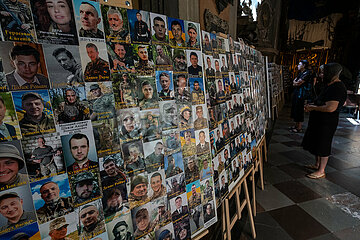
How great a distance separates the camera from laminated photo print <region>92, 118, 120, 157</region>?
0.72 metres

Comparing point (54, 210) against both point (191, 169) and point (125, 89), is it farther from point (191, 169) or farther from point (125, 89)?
point (191, 169)

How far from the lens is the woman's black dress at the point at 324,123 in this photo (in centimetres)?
238

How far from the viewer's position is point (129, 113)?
2.66 feet

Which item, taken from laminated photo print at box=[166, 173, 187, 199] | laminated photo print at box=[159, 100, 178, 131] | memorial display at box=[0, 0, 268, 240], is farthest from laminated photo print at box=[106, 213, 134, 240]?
Answer: laminated photo print at box=[159, 100, 178, 131]

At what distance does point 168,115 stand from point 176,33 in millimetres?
459

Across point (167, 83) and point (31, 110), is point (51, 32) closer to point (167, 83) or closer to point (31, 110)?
point (31, 110)

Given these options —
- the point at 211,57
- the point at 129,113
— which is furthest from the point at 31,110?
the point at 211,57

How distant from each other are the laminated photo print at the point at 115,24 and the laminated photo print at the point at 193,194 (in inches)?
33.4

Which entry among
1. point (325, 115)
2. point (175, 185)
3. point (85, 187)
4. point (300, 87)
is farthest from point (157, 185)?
point (300, 87)

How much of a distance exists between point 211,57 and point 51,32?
37.8 inches

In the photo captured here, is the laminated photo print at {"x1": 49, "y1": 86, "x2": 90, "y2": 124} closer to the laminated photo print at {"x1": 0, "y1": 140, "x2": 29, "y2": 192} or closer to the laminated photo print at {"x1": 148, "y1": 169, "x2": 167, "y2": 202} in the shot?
the laminated photo print at {"x1": 0, "y1": 140, "x2": 29, "y2": 192}

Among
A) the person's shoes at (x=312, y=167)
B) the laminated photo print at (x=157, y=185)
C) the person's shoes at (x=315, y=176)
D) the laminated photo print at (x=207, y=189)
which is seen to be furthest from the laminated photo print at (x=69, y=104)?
the person's shoes at (x=312, y=167)

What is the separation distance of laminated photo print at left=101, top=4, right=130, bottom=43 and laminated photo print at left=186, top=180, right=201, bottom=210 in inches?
33.4

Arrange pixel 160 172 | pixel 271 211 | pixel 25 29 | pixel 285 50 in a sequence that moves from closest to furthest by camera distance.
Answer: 1. pixel 25 29
2. pixel 160 172
3. pixel 271 211
4. pixel 285 50
